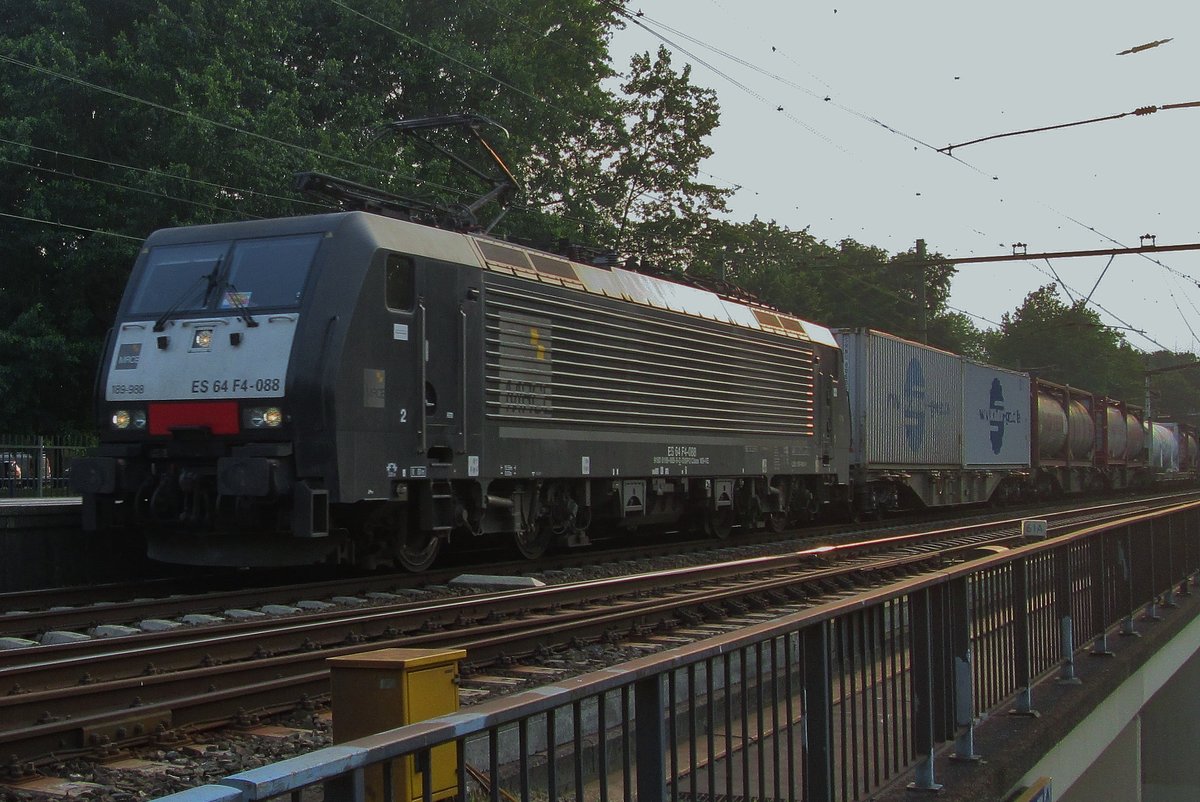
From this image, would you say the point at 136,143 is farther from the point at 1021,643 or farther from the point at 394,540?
the point at 1021,643

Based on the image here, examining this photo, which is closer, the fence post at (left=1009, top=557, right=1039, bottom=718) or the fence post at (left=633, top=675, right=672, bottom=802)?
the fence post at (left=633, top=675, right=672, bottom=802)

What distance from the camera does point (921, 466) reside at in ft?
85.5

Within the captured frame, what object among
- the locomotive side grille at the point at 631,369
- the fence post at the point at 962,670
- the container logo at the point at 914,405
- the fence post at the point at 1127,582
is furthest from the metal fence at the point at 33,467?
the fence post at the point at 962,670

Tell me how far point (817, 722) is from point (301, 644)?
15.7 feet

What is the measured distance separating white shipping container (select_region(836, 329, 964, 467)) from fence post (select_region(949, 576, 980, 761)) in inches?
680

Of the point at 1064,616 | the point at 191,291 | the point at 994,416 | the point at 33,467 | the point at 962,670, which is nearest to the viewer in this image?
the point at 962,670

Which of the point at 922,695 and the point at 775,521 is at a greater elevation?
the point at 775,521

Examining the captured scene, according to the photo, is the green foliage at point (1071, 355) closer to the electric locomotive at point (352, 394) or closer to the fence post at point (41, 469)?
the fence post at point (41, 469)

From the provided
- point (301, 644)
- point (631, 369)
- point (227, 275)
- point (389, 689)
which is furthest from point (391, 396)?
point (389, 689)

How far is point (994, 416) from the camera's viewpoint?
30.3 m

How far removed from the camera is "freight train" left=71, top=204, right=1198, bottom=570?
36.3 ft

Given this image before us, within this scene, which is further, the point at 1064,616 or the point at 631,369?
the point at 631,369

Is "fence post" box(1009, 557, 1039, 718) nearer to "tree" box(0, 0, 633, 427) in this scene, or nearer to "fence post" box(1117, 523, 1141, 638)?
"fence post" box(1117, 523, 1141, 638)

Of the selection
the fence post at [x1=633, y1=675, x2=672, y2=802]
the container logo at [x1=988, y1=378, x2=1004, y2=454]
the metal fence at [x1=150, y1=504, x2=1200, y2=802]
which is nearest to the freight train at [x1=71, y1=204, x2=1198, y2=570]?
the metal fence at [x1=150, y1=504, x2=1200, y2=802]
